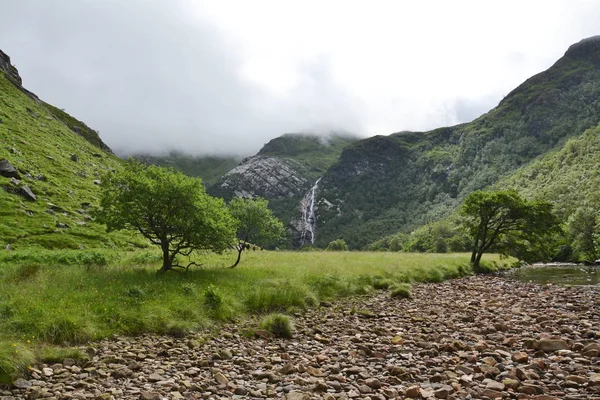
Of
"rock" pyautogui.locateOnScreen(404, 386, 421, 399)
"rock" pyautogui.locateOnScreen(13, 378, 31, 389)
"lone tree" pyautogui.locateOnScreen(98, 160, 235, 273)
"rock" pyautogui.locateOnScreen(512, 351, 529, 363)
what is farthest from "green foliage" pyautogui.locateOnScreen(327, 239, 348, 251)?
"rock" pyautogui.locateOnScreen(13, 378, 31, 389)

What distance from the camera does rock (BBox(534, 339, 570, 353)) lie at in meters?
11.9

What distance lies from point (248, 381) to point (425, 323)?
32.7ft

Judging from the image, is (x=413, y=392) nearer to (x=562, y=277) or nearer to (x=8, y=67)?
(x=562, y=277)

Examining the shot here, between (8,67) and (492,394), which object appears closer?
(492,394)

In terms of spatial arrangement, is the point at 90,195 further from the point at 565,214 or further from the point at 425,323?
the point at 565,214

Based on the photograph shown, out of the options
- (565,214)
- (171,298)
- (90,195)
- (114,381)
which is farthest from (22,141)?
(565,214)

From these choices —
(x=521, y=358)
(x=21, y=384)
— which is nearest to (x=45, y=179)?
(x=21, y=384)

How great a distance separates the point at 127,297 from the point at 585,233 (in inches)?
3628

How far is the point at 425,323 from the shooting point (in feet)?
55.5

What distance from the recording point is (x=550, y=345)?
12.0 meters

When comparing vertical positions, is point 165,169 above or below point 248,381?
above

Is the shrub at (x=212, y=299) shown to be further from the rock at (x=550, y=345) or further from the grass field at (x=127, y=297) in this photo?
the rock at (x=550, y=345)

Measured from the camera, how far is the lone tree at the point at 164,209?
2380 cm

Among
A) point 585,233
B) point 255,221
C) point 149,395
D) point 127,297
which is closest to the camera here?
point 149,395
